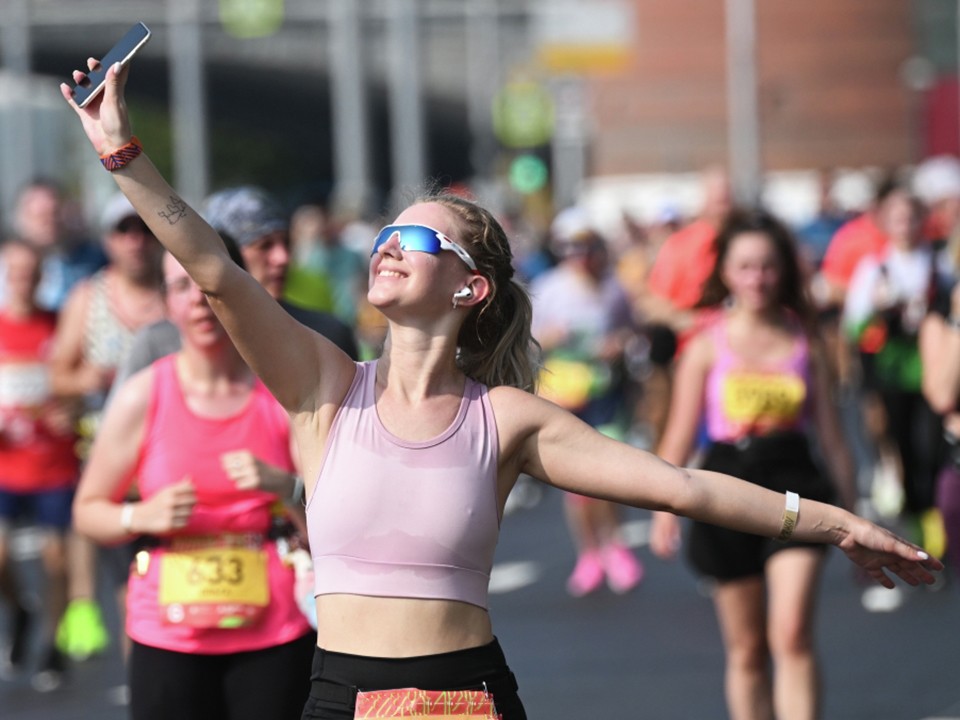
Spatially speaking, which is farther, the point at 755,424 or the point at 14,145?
the point at 14,145

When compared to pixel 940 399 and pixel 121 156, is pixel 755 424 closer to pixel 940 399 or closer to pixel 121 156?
pixel 940 399

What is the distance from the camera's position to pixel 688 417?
700 cm

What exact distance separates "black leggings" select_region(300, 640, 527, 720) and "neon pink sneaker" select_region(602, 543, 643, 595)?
7.48 m

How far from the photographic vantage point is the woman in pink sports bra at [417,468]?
374cm

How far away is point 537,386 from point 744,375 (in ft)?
9.13

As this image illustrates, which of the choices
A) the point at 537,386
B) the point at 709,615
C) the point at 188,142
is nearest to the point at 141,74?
the point at 188,142

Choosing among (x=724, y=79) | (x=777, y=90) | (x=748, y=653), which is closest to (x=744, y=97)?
(x=777, y=90)

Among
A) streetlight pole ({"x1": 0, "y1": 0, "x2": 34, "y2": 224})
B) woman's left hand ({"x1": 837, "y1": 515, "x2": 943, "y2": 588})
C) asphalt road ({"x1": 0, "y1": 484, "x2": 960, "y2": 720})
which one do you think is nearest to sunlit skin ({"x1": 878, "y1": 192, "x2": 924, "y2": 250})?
asphalt road ({"x1": 0, "y1": 484, "x2": 960, "y2": 720})

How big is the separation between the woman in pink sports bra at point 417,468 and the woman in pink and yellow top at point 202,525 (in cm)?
104

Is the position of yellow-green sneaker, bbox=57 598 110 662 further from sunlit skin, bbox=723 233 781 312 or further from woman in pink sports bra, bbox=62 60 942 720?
woman in pink sports bra, bbox=62 60 942 720

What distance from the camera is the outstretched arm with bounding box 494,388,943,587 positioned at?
12.8 feet

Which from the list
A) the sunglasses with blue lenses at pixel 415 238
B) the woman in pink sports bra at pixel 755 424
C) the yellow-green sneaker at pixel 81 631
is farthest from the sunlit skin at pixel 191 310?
the yellow-green sneaker at pixel 81 631

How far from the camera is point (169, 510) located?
494 cm

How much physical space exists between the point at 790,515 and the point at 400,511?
2.57ft
